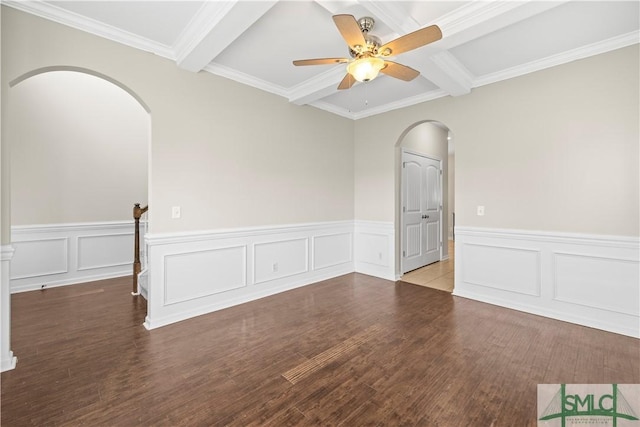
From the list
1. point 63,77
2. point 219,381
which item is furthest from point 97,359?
point 63,77

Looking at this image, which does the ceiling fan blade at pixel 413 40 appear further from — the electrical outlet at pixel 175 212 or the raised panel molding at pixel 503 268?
the raised panel molding at pixel 503 268

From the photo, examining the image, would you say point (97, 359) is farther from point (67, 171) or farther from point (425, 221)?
point (425, 221)

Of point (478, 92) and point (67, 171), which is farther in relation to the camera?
point (67, 171)

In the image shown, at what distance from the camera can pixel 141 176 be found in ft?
16.0

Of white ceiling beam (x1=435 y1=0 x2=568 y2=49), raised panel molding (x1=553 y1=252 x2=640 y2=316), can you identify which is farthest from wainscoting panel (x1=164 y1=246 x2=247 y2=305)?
raised panel molding (x1=553 y1=252 x2=640 y2=316)

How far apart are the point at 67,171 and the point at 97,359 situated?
10.8ft

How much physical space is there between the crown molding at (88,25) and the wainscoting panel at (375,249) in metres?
3.65

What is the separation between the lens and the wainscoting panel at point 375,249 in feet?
15.0

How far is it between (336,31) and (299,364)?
2.91 m

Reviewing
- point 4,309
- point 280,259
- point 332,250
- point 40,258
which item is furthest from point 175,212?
point 40,258

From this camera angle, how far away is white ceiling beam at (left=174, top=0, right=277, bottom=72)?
6.77 ft

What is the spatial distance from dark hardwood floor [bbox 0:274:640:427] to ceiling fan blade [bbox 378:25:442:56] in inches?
94.7

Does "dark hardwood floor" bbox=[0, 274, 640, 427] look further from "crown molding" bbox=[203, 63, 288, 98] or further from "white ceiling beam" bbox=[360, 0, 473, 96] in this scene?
"crown molding" bbox=[203, 63, 288, 98]

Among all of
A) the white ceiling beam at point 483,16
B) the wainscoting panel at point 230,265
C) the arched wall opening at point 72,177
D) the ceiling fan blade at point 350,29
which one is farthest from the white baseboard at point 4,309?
the white ceiling beam at point 483,16
